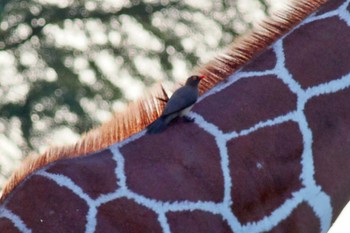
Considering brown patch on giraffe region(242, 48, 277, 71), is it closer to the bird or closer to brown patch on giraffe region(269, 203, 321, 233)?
the bird

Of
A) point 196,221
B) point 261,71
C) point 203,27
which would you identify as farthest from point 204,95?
point 203,27

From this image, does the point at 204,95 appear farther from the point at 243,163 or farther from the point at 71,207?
the point at 71,207

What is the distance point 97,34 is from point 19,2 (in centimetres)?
25

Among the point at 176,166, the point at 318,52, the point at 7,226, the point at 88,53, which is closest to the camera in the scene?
the point at 7,226

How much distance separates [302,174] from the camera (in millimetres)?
1999

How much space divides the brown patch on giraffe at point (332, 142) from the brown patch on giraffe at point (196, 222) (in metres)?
0.19

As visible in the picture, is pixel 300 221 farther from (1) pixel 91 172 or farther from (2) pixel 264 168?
(1) pixel 91 172

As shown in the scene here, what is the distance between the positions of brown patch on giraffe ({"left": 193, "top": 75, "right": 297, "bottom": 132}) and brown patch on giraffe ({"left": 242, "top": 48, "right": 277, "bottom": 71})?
3 cm

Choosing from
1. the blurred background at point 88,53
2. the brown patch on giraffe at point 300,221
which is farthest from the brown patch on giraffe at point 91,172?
the blurred background at point 88,53

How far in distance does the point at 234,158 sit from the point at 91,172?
8.9 inches

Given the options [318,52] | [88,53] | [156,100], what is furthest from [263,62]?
[88,53]

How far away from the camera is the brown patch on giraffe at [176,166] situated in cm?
190

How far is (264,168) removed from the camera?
6.48 ft

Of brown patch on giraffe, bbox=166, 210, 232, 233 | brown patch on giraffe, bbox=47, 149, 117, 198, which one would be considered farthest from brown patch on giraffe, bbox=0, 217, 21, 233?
brown patch on giraffe, bbox=166, 210, 232, 233
